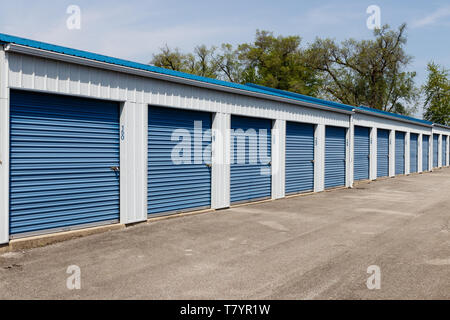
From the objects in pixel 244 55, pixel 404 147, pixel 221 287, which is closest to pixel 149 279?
pixel 221 287

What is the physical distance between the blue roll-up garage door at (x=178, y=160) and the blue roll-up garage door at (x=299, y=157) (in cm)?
465

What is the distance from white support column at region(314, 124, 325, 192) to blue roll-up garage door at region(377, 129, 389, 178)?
7.39 m

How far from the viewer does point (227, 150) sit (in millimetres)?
12391

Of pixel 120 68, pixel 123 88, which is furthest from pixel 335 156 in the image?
pixel 120 68

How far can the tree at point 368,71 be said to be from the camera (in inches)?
1969

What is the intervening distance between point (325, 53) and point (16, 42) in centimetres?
4979

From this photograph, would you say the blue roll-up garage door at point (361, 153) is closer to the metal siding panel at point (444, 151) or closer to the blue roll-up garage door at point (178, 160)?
the blue roll-up garage door at point (178, 160)

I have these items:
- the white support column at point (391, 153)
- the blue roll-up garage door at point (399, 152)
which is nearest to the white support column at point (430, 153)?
the blue roll-up garage door at point (399, 152)

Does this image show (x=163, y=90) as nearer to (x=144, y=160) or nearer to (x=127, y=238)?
(x=144, y=160)

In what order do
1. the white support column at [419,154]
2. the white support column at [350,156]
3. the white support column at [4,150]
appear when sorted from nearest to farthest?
the white support column at [4,150] < the white support column at [350,156] < the white support column at [419,154]

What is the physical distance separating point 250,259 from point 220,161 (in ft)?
18.8

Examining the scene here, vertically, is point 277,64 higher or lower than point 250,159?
higher

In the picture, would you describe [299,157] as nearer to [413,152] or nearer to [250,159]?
[250,159]

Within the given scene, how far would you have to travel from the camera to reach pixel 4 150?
721 cm
